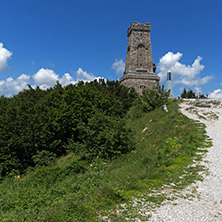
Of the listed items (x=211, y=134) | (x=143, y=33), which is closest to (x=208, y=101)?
(x=211, y=134)

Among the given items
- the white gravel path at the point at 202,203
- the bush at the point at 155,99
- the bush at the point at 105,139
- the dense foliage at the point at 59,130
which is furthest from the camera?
the bush at the point at 155,99

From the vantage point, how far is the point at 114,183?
24.1 ft

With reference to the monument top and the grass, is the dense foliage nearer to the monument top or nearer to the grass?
the grass

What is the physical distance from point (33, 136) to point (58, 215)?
1400 centimetres

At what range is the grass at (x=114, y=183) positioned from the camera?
5363mm

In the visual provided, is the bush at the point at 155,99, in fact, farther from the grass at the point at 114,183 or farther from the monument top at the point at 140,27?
the monument top at the point at 140,27

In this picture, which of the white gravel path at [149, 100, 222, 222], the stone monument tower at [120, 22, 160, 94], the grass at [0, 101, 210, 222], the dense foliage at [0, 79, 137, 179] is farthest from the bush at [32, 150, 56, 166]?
the stone monument tower at [120, 22, 160, 94]

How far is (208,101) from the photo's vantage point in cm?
2219

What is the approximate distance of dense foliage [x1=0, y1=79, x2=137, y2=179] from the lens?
13.5 m

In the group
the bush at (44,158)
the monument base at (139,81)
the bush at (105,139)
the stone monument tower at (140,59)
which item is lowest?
the bush at (44,158)

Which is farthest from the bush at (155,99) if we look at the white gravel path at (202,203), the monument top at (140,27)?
the monument top at (140,27)

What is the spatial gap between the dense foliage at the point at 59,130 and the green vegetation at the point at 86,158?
0.07 meters

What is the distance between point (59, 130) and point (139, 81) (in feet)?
82.5

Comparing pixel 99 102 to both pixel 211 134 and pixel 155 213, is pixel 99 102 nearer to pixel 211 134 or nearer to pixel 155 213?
pixel 211 134
